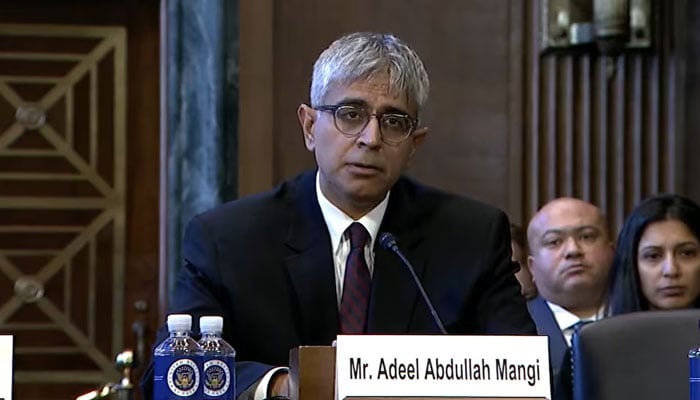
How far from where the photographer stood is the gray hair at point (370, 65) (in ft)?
10.6

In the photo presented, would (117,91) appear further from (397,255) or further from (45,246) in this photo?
(397,255)

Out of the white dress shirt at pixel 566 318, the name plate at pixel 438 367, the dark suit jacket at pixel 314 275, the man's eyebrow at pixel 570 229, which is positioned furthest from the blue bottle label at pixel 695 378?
the man's eyebrow at pixel 570 229

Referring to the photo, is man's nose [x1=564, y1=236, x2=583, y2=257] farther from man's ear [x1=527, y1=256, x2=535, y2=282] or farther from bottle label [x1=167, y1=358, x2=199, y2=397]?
bottle label [x1=167, y1=358, x2=199, y2=397]

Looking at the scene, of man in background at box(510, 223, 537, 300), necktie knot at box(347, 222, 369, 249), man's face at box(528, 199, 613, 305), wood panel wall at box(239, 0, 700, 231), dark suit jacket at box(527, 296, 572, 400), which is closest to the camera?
necktie knot at box(347, 222, 369, 249)

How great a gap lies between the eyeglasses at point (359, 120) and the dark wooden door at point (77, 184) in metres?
2.64

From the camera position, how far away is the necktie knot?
10.9ft

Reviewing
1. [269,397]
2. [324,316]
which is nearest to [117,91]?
[324,316]

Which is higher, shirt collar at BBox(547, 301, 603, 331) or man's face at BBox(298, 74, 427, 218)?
man's face at BBox(298, 74, 427, 218)

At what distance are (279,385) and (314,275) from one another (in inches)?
17.5

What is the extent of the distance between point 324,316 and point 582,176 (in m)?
2.65

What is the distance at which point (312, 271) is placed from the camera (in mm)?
3277

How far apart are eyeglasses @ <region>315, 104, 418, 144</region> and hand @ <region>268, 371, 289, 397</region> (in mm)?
597

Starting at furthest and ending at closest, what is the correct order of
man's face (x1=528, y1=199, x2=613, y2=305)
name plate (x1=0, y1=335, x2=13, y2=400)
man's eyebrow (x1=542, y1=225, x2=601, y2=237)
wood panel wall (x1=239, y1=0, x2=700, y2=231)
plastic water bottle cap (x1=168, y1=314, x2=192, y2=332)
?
wood panel wall (x1=239, y1=0, x2=700, y2=231)
man's eyebrow (x1=542, y1=225, x2=601, y2=237)
man's face (x1=528, y1=199, x2=613, y2=305)
plastic water bottle cap (x1=168, y1=314, x2=192, y2=332)
name plate (x1=0, y1=335, x2=13, y2=400)

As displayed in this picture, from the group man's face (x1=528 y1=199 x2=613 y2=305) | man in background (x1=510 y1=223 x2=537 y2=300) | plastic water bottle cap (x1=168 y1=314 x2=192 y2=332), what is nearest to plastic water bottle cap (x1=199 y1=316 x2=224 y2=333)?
plastic water bottle cap (x1=168 y1=314 x2=192 y2=332)
